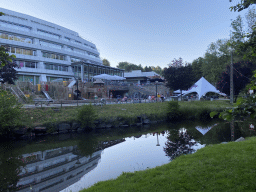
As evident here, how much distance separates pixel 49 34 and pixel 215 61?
→ 135 feet

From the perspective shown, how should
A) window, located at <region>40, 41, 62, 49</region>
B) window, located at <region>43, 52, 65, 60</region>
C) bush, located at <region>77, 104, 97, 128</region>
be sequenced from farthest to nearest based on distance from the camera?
window, located at <region>40, 41, 62, 49</region>, window, located at <region>43, 52, 65, 60</region>, bush, located at <region>77, 104, 97, 128</region>

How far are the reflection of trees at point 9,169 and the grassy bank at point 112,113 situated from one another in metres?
4.18

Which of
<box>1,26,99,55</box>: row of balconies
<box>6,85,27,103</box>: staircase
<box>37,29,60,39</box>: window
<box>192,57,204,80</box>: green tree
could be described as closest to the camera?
<box>6,85,27,103</box>: staircase

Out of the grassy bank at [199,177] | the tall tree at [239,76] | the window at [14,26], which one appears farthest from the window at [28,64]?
the grassy bank at [199,177]

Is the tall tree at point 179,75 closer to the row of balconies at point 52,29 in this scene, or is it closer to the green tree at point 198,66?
the green tree at point 198,66

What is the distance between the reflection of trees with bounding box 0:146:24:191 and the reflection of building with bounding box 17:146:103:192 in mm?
220

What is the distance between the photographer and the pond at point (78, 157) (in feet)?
22.3

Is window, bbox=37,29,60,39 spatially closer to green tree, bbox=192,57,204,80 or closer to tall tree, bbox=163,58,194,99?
tall tree, bbox=163,58,194,99

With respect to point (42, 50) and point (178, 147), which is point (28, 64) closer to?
point (42, 50)

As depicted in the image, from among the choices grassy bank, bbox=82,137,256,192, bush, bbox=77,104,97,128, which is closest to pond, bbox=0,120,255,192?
bush, bbox=77,104,97,128

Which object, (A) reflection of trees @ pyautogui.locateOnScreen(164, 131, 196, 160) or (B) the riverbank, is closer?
(A) reflection of trees @ pyautogui.locateOnScreen(164, 131, 196, 160)

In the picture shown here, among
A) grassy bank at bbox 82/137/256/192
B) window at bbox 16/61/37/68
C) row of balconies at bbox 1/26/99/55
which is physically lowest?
grassy bank at bbox 82/137/256/192

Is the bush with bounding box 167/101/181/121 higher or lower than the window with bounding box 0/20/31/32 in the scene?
lower

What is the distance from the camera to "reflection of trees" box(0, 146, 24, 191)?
6.56 metres
